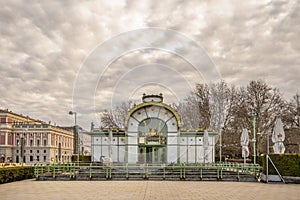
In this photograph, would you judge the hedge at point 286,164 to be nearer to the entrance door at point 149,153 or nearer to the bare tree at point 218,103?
the entrance door at point 149,153

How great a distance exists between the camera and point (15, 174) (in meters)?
23.2

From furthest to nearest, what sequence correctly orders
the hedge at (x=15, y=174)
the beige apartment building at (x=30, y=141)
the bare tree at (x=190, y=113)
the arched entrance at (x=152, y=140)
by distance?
the beige apartment building at (x=30, y=141) < the bare tree at (x=190, y=113) < the arched entrance at (x=152, y=140) < the hedge at (x=15, y=174)

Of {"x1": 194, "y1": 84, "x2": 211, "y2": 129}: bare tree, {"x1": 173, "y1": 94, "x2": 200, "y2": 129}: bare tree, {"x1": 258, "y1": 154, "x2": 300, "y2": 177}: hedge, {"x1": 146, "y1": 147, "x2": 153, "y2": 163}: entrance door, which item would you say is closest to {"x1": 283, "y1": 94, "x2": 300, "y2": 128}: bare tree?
{"x1": 194, "y1": 84, "x2": 211, "y2": 129}: bare tree

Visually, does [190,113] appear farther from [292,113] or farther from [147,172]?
[147,172]

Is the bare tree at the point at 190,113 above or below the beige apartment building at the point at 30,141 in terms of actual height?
above

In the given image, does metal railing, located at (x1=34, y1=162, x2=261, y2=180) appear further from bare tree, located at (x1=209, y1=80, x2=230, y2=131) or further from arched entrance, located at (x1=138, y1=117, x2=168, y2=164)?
bare tree, located at (x1=209, y1=80, x2=230, y2=131)

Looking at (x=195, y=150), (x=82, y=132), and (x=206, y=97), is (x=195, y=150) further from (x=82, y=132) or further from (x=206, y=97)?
(x=82, y=132)

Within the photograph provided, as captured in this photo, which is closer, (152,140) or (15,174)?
(15,174)

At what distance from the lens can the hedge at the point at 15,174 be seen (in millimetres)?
21484

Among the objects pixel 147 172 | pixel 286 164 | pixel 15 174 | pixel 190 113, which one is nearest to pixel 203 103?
pixel 190 113

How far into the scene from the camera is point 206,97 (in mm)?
46094

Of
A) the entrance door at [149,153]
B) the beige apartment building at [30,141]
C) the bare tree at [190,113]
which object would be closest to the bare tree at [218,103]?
the bare tree at [190,113]

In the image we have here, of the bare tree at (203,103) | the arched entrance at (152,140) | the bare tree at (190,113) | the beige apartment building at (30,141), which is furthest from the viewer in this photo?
the beige apartment building at (30,141)

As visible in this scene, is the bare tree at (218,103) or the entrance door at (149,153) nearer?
the entrance door at (149,153)
